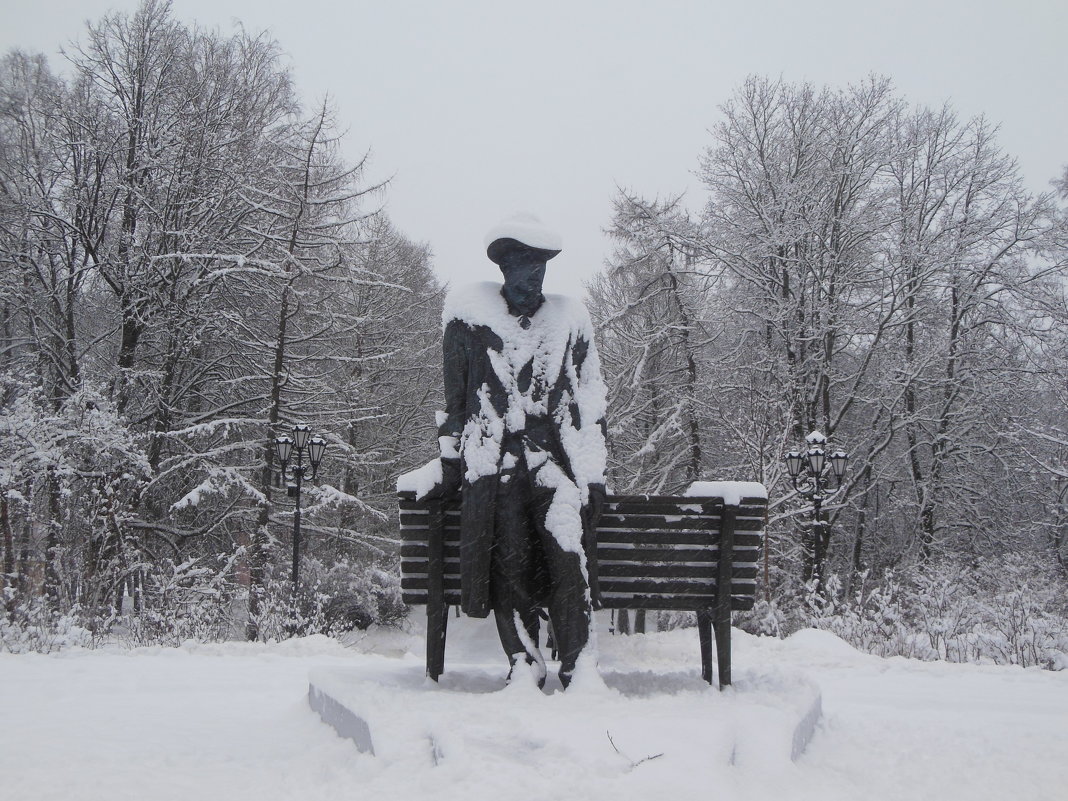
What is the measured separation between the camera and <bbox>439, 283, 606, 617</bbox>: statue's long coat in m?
4.12

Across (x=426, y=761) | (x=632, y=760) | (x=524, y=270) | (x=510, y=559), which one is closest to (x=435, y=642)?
(x=510, y=559)

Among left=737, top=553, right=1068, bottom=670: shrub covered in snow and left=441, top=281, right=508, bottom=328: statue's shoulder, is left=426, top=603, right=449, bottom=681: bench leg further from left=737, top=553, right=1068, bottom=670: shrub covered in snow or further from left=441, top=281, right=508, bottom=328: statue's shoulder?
left=737, top=553, right=1068, bottom=670: shrub covered in snow

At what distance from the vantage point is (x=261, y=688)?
5215 mm

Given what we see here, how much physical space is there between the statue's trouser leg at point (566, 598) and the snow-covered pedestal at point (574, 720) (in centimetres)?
15

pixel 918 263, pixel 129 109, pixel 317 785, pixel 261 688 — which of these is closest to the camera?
pixel 317 785

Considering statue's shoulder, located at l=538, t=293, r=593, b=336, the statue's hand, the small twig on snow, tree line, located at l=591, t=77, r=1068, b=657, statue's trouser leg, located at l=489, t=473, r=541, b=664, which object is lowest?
the small twig on snow

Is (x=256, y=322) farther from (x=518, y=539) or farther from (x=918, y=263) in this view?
(x=518, y=539)

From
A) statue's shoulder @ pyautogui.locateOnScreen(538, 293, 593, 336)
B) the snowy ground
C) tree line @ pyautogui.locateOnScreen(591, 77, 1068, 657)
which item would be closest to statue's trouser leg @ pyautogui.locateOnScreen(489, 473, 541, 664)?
the snowy ground

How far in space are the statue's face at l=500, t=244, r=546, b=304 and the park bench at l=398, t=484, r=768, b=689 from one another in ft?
3.58

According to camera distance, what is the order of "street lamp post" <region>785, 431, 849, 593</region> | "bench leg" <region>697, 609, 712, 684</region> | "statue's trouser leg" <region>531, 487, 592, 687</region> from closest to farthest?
1. "statue's trouser leg" <region>531, 487, 592, 687</region>
2. "bench leg" <region>697, 609, 712, 684</region>
3. "street lamp post" <region>785, 431, 849, 593</region>

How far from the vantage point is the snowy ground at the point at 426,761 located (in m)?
2.82

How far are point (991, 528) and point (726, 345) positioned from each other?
7.05 m

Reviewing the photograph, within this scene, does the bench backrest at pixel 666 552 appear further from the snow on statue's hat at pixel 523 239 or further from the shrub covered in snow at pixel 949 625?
the shrub covered in snow at pixel 949 625

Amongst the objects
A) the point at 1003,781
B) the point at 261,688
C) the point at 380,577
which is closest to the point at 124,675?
the point at 261,688
